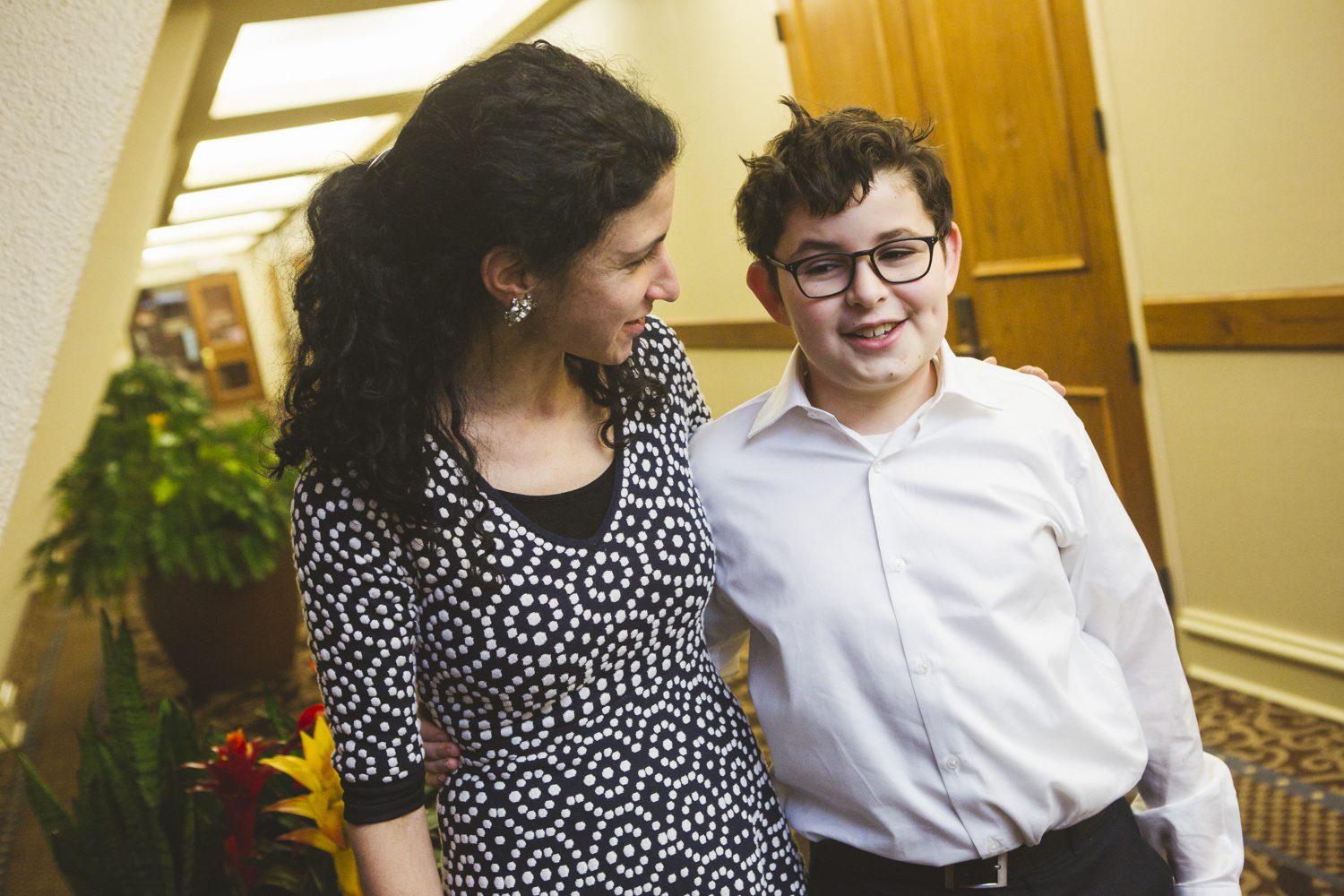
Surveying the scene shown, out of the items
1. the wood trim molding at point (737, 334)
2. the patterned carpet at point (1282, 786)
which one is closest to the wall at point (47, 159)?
the patterned carpet at point (1282, 786)

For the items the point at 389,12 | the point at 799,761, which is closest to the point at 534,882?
the point at 799,761

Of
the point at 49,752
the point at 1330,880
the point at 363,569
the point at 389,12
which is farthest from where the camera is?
the point at 389,12

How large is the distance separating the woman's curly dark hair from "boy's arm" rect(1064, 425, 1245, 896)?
2.25 feet

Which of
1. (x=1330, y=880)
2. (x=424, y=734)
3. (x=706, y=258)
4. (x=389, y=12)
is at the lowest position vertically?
(x=1330, y=880)

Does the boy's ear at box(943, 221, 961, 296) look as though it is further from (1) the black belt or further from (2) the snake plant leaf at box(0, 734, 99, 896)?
(2) the snake plant leaf at box(0, 734, 99, 896)

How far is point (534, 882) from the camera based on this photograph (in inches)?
46.2

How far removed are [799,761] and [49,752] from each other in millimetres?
4222

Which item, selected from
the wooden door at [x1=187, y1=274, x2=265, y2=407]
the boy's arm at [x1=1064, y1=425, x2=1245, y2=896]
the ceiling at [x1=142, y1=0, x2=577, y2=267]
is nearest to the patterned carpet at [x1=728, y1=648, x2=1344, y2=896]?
the boy's arm at [x1=1064, y1=425, x2=1245, y2=896]

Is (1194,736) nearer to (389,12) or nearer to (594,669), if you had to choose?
(594,669)

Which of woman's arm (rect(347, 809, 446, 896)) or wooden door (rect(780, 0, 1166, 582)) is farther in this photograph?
wooden door (rect(780, 0, 1166, 582))

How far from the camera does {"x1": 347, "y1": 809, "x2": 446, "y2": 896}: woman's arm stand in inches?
45.6

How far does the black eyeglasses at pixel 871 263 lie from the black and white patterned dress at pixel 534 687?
0.33m

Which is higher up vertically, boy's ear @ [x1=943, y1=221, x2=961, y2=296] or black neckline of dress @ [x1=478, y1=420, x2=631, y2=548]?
boy's ear @ [x1=943, y1=221, x2=961, y2=296]

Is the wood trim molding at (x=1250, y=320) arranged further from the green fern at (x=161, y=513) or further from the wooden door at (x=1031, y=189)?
the green fern at (x=161, y=513)
